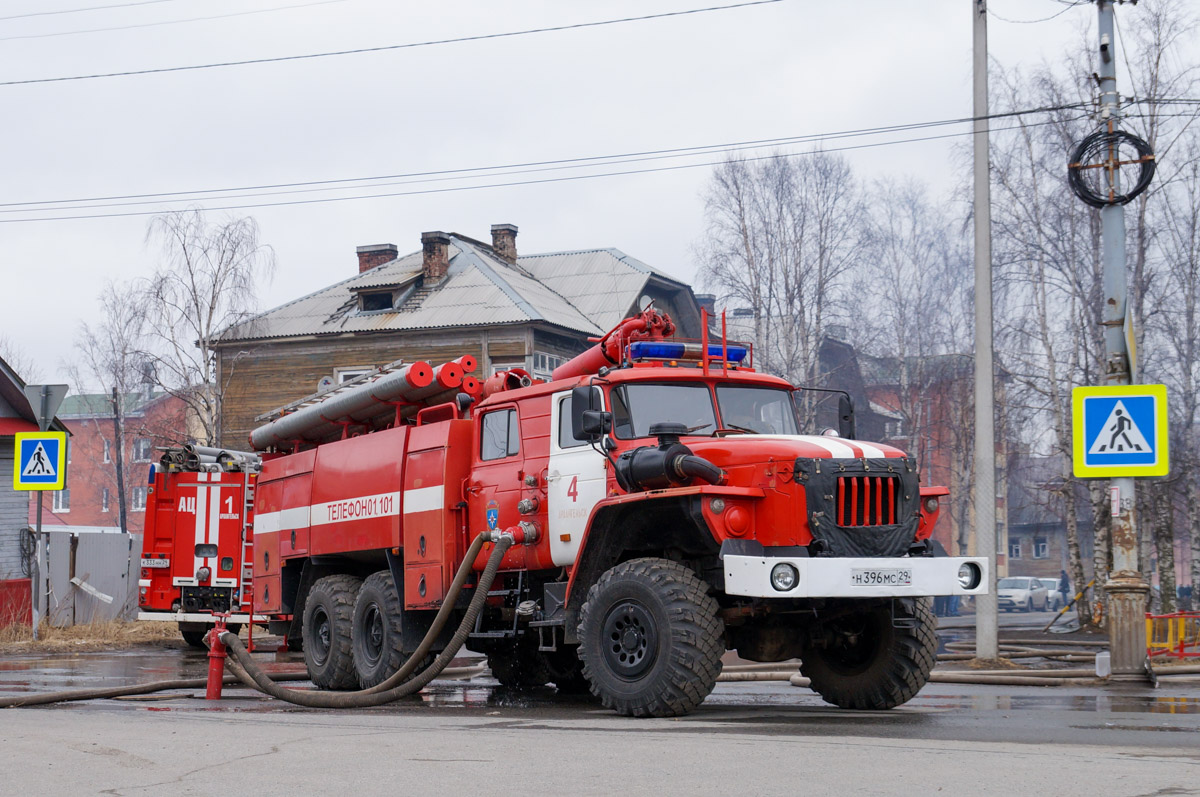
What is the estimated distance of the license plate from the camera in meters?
9.84

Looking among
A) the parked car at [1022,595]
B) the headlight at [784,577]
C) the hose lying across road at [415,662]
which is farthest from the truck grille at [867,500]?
the parked car at [1022,595]

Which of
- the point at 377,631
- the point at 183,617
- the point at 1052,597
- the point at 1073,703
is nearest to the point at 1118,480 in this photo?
the point at 1073,703

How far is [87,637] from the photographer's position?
78.3ft

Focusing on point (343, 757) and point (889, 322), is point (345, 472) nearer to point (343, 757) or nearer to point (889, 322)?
point (343, 757)

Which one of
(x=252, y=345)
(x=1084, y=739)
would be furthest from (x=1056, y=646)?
(x=252, y=345)

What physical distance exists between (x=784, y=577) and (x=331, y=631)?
6911 millimetres

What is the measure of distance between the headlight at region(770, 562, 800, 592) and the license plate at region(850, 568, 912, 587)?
45 cm

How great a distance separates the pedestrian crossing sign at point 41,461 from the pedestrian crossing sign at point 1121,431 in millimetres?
14575

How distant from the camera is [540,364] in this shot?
41969mm

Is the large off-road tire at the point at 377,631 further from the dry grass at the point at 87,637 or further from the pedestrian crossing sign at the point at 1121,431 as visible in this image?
the dry grass at the point at 87,637

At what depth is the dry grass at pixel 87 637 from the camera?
2236cm

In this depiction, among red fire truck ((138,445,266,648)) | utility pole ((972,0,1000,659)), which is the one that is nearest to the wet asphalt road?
utility pole ((972,0,1000,659))

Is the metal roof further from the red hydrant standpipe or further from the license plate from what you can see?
the license plate

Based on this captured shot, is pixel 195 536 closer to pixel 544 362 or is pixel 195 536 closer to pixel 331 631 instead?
A: pixel 331 631
